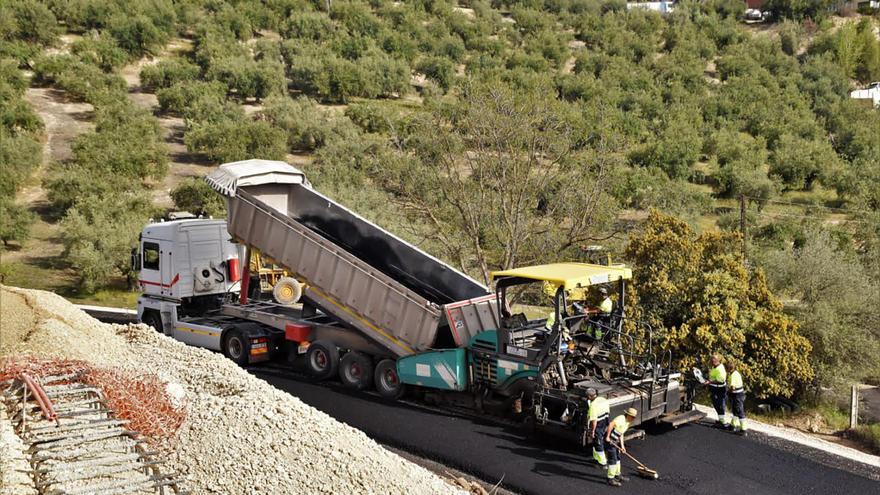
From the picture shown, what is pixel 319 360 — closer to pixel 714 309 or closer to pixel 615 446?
pixel 615 446

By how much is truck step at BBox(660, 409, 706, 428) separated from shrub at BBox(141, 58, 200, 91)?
1936 inches

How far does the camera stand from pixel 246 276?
15383 millimetres

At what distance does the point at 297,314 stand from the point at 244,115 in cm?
3563

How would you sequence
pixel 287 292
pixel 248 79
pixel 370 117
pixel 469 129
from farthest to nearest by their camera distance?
pixel 248 79 → pixel 370 117 → pixel 469 129 → pixel 287 292

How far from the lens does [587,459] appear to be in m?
10.4

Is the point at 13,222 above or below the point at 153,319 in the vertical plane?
above

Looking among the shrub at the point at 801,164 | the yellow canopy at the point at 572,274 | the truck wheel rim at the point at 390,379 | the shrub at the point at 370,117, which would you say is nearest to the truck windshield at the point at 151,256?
the truck wheel rim at the point at 390,379

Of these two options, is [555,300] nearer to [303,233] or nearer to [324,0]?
[303,233]

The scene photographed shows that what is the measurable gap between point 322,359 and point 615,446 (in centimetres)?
642

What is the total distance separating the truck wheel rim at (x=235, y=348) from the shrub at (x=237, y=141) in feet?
86.4

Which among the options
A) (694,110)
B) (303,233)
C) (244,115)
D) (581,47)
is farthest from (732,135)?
(303,233)

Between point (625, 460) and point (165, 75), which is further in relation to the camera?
point (165, 75)

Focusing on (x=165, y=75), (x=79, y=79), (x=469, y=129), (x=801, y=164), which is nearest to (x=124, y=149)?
(x=79, y=79)

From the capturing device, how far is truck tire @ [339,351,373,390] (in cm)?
1338
